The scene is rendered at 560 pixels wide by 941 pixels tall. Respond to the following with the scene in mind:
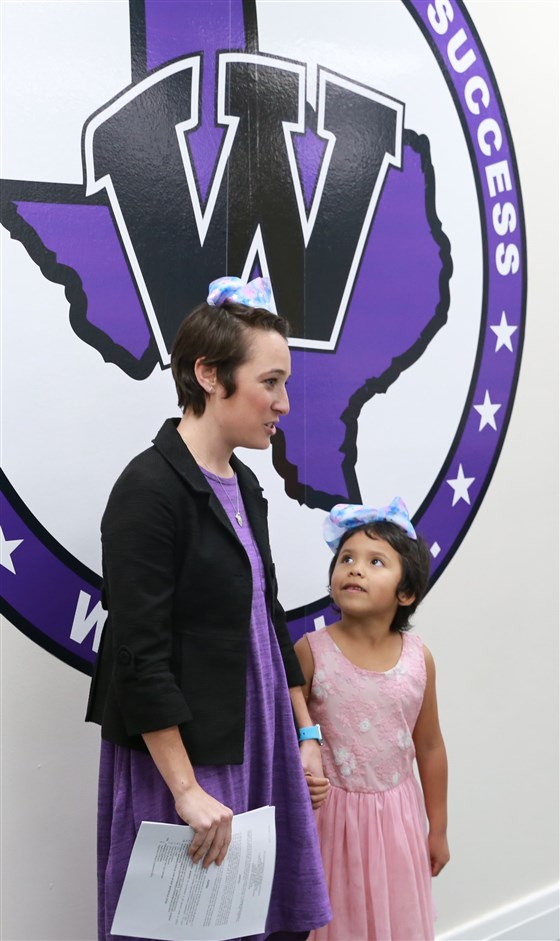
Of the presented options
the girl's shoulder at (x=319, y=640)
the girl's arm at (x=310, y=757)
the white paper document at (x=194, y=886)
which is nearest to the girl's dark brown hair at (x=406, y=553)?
the girl's shoulder at (x=319, y=640)

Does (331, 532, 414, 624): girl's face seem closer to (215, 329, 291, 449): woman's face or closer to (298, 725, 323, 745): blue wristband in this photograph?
(298, 725, 323, 745): blue wristband

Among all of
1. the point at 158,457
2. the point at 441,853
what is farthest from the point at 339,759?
the point at 158,457

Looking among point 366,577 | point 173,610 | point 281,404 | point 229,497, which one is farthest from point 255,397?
point 366,577

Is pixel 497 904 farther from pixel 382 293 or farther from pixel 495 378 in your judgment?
pixel 382 293

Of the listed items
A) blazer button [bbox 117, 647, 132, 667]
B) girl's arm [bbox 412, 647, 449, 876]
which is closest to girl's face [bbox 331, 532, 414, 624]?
girl's arm [bbox 412, 647, 449, 876]

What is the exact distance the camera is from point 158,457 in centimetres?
149

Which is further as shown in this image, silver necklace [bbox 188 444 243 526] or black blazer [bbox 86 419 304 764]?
silver necklace [bbox 188 444 243 526]

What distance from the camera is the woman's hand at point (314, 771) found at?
1691mm

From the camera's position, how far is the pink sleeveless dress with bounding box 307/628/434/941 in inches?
71.3

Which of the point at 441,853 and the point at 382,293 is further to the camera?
the point at 382,293

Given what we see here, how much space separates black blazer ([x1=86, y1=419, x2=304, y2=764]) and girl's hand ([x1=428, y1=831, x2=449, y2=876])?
67 centimetres

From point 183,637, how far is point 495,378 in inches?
53.1

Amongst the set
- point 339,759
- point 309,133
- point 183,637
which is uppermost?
point 309,133

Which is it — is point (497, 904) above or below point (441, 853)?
below
